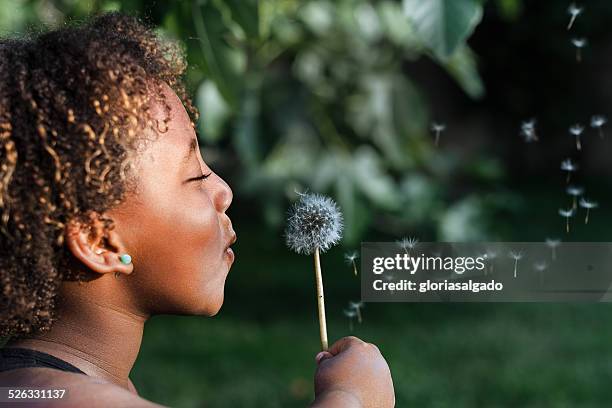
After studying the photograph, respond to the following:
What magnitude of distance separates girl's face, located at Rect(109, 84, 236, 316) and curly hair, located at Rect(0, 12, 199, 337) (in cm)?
2

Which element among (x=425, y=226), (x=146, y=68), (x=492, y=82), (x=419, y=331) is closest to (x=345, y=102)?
(x=425, y=226)

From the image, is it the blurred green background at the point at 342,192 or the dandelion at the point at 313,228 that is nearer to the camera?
the dandelion at the point at 313,228

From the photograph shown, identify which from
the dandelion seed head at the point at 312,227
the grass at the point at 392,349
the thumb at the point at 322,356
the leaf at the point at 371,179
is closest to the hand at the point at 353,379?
the thumb at the point at 322,356

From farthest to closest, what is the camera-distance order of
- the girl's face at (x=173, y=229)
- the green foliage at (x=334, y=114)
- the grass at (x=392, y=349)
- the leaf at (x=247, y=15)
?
the grass at (x=392, y=349) → the green foliage at (x=334, y=114) → the leaf at (x=247, y=15) → the girl's face at (x=173, y=229)

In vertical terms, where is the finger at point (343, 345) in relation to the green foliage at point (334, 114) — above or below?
below

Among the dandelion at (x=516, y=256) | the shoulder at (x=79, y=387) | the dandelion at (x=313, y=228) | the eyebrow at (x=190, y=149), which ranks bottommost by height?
the shoulder at (x=79, y=387)

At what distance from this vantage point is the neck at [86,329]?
1074mm

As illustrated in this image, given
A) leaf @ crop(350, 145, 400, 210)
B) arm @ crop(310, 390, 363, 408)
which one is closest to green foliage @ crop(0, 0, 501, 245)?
leaf @ crop(350, 145, 400, 210)

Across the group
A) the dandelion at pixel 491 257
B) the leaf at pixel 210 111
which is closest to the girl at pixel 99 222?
the dandelion at pixel 491 257

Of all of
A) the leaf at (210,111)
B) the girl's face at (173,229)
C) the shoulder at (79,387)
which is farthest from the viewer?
the leaf at (210,111)

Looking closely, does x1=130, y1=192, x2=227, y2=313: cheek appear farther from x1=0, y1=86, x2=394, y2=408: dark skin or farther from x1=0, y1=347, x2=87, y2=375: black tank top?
x1=0, y1=347, x2=87, y2=375: black tank top

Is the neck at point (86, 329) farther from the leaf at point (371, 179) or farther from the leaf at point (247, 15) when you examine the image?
the leaf at point (371, 179)

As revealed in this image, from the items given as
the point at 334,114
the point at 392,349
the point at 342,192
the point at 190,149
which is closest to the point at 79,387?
the point at 190,149

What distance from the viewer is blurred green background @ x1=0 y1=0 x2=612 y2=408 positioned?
190 centimetres
